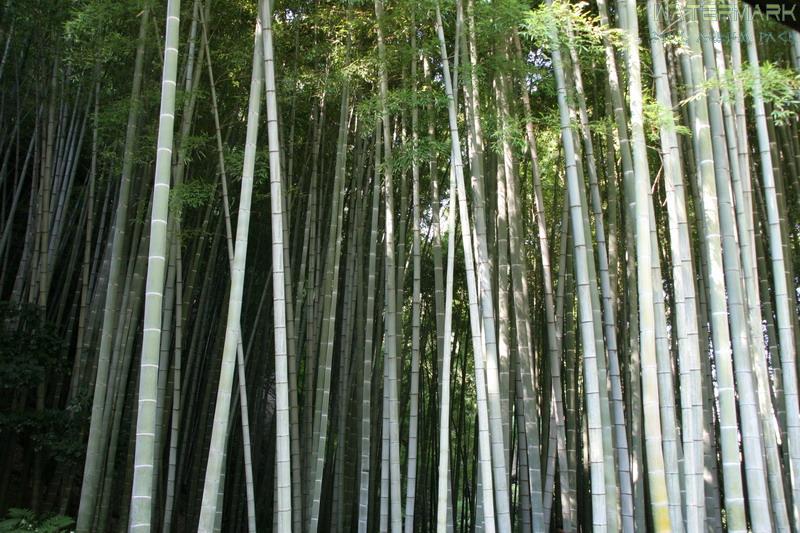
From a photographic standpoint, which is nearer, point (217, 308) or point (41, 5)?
point (41, 5)

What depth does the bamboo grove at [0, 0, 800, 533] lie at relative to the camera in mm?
3164

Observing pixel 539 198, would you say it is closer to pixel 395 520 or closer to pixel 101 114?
pixel 395 520

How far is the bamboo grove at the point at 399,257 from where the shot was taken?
3.16 meters

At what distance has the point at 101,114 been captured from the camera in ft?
16.4

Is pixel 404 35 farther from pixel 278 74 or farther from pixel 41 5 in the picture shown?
pixel 41 5

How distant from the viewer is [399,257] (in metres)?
5.25

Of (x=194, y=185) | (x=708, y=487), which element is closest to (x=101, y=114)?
(x=194, y=185)

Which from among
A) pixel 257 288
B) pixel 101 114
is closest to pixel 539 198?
pixel 101 114

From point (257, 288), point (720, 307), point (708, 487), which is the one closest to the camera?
point (720, 307)

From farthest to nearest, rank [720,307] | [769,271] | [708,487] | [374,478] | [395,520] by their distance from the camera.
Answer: [374,478] → [769,271] → [708,487] → [395,520] → [720,307]

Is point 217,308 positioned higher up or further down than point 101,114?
further down

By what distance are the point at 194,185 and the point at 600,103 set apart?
351cm

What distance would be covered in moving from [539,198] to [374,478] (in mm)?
3347

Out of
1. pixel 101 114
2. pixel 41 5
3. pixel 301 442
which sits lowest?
pixel 301 442
